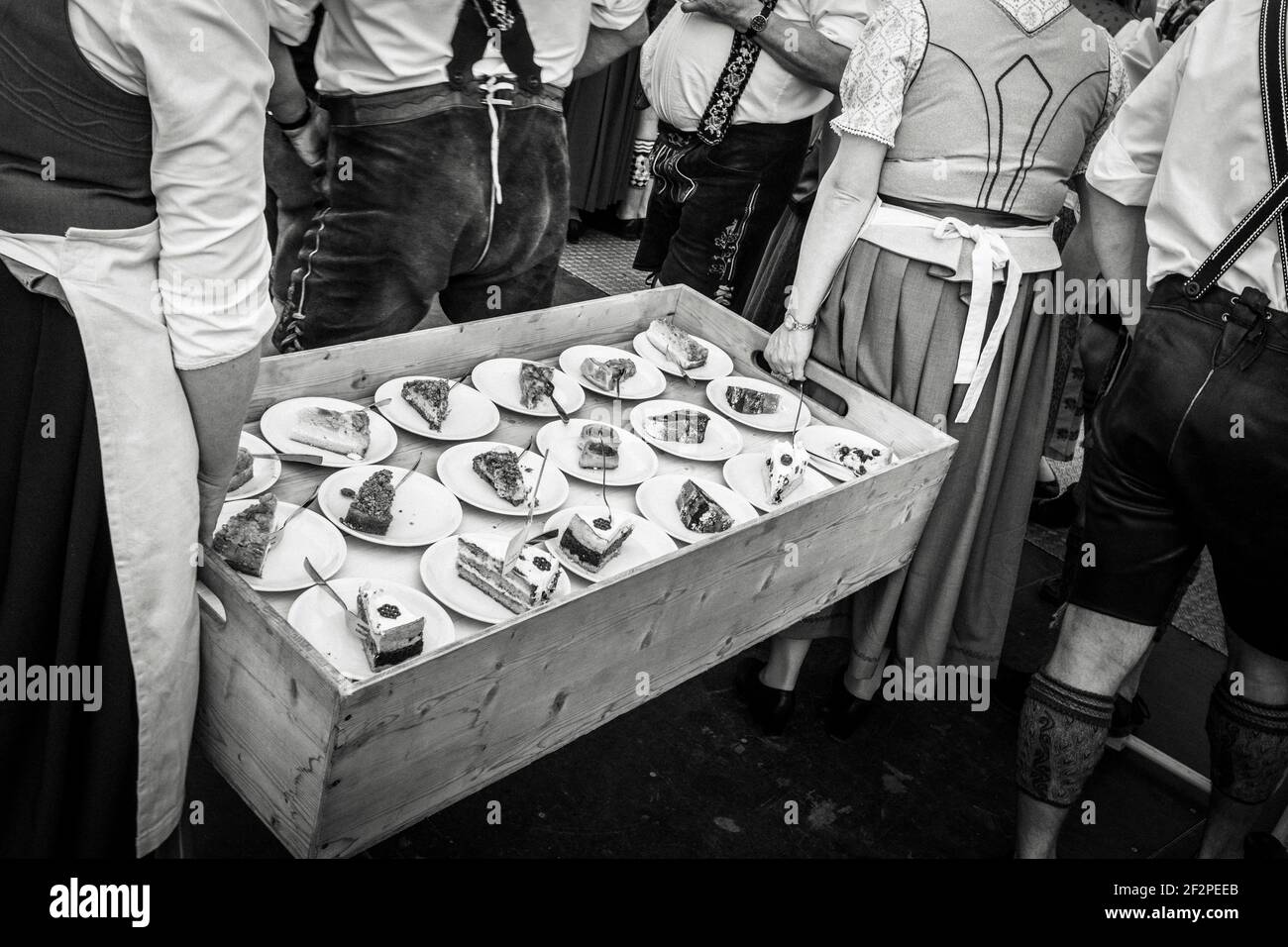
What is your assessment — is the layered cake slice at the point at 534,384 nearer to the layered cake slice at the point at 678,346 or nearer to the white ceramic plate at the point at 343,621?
the layered cake slice at the point at 678,346

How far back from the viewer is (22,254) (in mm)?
1315

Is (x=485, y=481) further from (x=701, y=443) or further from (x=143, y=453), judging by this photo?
(x=143, y=453)

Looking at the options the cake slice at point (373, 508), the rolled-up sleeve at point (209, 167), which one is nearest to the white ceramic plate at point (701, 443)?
the cake slice at point (373, 508)

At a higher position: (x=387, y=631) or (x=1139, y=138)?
(x=1139, y=138)

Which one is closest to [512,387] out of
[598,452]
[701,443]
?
[598,452]

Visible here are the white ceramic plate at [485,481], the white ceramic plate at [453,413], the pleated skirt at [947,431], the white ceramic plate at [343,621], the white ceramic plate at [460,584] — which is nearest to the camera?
the white ceramic plate at [343,621]

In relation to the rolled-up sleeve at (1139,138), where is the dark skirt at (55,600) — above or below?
below

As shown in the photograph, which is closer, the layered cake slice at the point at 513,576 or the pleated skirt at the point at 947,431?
the layered cake slice at the point at 513,576

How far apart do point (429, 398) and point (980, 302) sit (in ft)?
3.74

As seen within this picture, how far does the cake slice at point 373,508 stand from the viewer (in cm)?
180

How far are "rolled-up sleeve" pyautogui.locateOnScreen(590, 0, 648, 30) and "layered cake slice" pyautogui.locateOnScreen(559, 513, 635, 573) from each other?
4.18 ft

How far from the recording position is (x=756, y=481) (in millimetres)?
2195

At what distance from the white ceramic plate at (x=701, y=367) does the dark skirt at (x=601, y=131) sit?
8.52ft

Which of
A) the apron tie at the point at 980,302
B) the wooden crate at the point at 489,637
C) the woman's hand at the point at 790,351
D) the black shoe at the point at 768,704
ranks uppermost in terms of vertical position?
the apron tie at the point at 980,302
